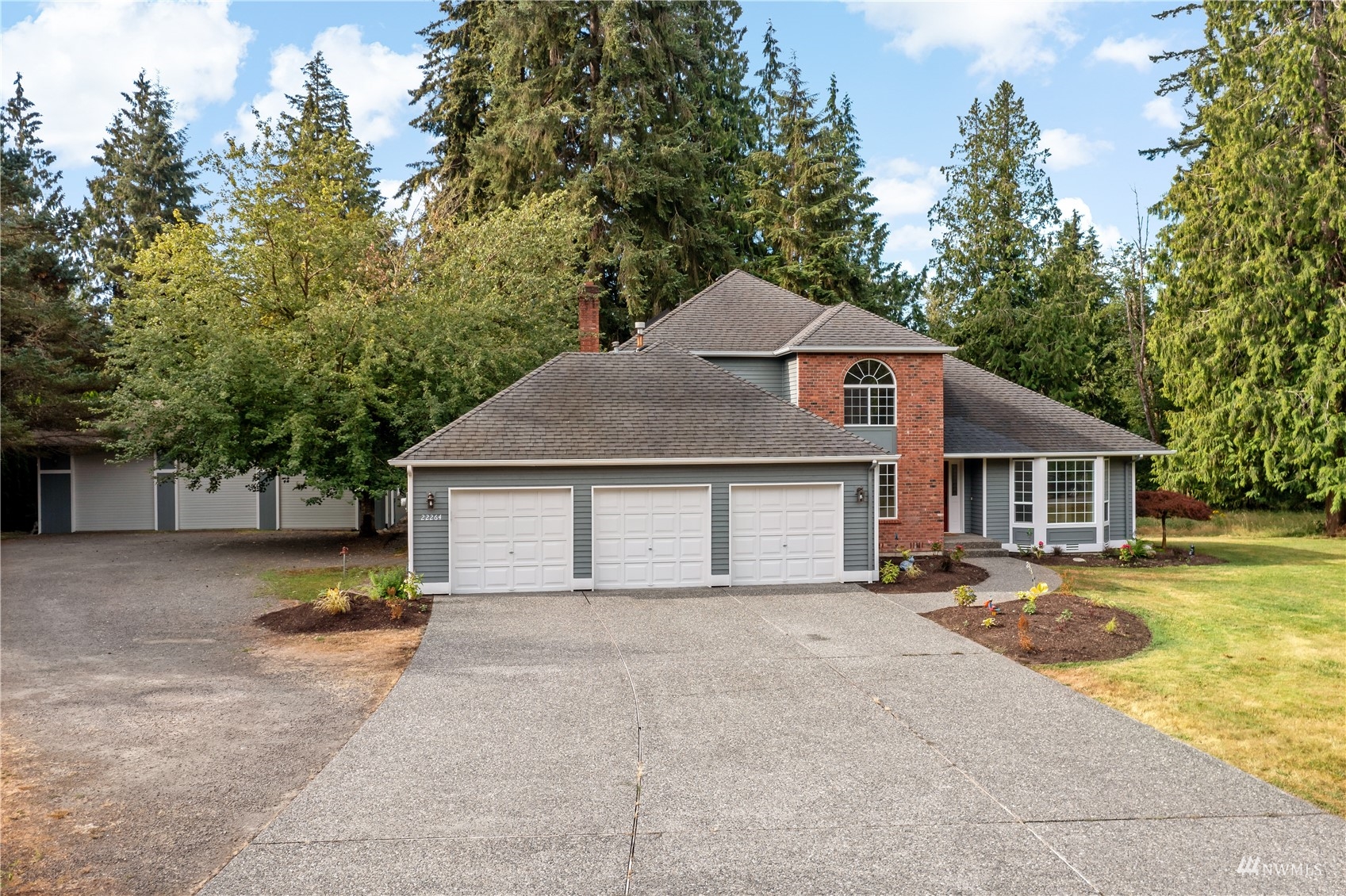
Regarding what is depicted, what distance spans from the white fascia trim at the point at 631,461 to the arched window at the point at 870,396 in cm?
339

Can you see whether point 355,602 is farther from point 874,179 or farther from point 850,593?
point 874,179

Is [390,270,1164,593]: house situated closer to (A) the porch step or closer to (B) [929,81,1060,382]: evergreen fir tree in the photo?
(A) the porch step

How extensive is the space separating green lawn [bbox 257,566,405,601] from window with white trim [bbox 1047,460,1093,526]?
15.7 m

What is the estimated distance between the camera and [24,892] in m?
5.05

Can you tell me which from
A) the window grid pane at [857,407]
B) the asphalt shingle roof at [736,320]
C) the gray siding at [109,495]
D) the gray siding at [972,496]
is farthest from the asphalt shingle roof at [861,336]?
the gray siding at [109,495]

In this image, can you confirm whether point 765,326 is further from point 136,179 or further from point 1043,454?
point 136,179

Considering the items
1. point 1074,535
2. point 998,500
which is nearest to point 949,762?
point 998,500

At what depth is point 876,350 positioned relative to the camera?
1984cm

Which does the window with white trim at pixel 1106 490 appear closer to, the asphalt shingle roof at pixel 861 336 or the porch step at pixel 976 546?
the porch step at pixel 976 546

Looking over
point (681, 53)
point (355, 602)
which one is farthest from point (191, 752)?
point (681, 53)

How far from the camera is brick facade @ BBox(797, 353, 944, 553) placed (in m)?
20.0

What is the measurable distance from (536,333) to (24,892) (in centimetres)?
1990

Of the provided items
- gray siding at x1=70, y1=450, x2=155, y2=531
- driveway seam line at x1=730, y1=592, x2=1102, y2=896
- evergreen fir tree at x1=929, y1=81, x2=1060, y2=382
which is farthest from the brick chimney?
evergreen fir tree at x1=929, y1=81, x2=1060, y2=382

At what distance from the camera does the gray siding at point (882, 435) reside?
20109 mm
